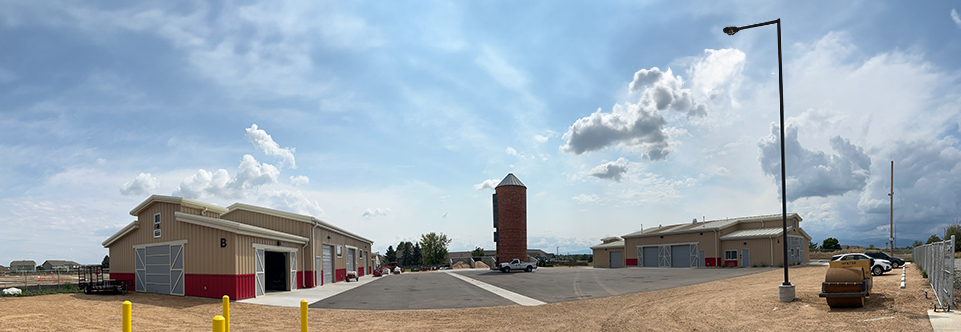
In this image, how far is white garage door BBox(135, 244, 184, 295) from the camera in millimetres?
22672

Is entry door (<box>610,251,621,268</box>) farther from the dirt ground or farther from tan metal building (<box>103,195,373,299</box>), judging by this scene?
the dirt ground

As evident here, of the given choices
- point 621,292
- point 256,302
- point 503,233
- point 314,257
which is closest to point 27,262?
point 503,233

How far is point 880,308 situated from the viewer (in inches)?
521

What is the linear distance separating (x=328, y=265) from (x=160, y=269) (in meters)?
11.2

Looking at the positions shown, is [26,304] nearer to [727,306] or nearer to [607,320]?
[607,320]

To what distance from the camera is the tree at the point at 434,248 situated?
325 ft

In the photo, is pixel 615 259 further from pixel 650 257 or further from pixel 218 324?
pixel 218 324

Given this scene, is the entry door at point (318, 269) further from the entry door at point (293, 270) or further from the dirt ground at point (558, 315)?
the dirt ground at point (558, 315)

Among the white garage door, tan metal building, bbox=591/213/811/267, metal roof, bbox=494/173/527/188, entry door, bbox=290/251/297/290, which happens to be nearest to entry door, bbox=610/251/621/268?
tan metal building, bbox=591/213/811/267

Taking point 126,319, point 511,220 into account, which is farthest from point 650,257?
point 126,319

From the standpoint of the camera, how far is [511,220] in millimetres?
59844

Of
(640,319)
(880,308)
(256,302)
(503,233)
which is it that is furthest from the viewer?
(503,233)

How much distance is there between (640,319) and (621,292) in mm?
8428

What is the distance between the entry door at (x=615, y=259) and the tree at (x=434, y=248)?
Answer: 44.4 meters
